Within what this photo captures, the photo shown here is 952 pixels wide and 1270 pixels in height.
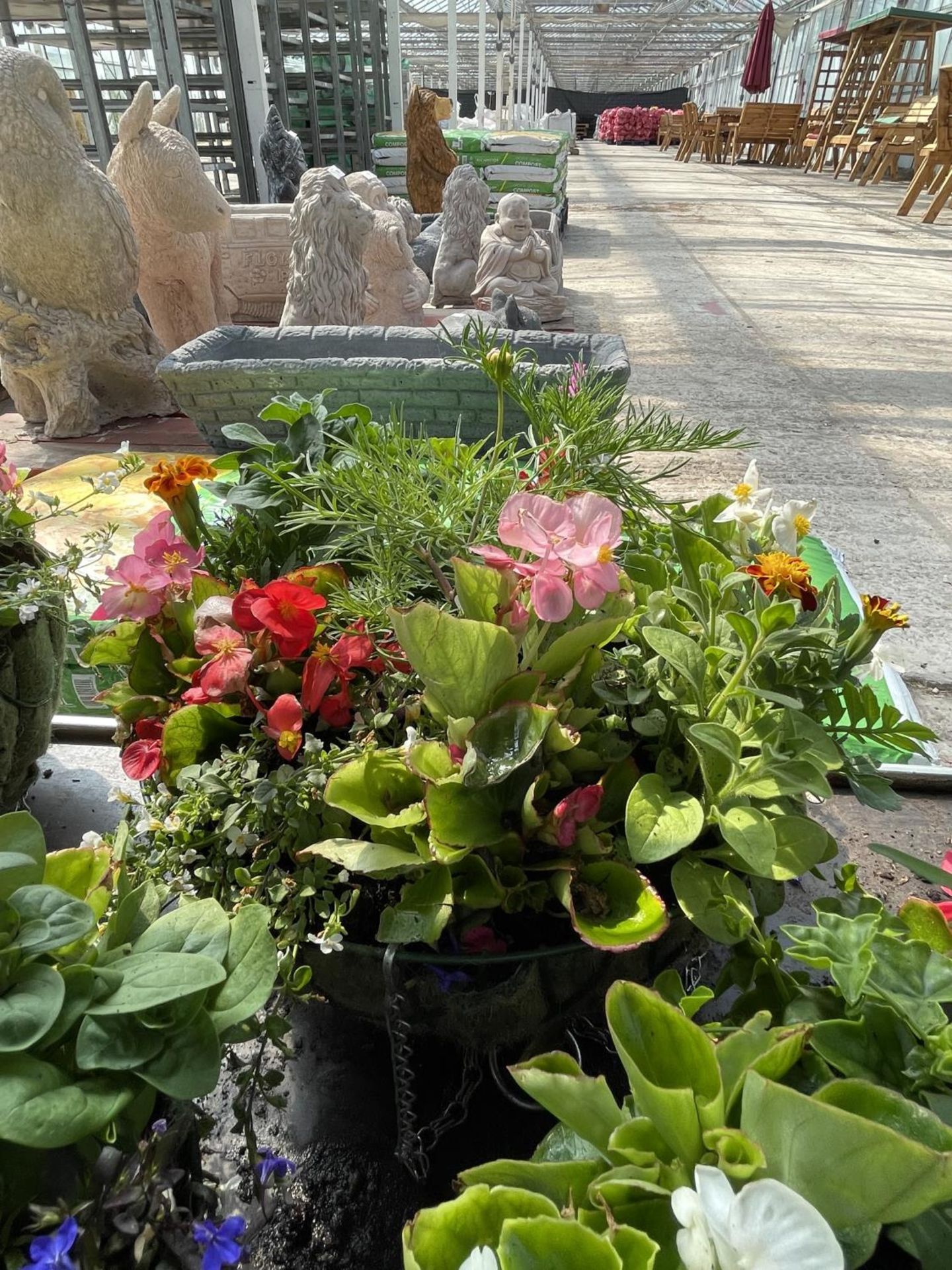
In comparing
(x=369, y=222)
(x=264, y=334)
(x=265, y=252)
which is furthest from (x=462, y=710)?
(x=265, y=252)

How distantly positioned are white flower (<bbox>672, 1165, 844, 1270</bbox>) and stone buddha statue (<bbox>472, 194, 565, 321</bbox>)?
474 centimetres

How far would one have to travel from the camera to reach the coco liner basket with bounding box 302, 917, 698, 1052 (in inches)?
23.8

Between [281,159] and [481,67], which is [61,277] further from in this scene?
[481,67]

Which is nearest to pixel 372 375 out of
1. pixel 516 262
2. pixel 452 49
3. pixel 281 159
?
pixel 516 262

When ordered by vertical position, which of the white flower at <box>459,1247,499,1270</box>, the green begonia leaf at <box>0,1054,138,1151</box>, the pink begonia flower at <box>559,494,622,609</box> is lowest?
the green begonia leaf at <box>0,1054,138,1151</box>

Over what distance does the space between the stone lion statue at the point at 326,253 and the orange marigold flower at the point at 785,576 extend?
8.83ft

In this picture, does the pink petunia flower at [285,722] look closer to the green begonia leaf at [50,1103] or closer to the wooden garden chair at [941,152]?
the green begonia leaf at [50,1103]

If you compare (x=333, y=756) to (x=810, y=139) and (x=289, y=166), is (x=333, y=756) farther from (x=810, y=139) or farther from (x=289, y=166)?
(x=810, y=139)

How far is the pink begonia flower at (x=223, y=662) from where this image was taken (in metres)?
0.66

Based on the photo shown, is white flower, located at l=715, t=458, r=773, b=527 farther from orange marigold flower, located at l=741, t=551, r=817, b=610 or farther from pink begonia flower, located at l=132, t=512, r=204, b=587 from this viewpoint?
pink begonia flower, located at l=132, t=512, r=204, b=587

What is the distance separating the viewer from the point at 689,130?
1666 centimetres

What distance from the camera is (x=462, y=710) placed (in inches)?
24.3

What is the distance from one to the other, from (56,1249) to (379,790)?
329 millimetres

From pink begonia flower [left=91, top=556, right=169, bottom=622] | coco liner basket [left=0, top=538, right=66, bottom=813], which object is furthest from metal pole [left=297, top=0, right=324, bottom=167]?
pink begonia flower [left=91, top=556, right=169, bottom=622]
